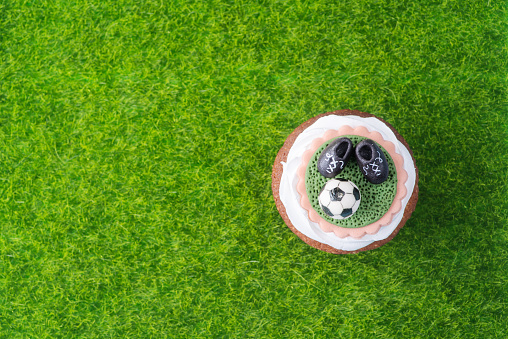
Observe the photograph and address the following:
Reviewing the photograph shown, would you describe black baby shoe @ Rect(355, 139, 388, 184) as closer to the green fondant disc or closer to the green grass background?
the green fondant disc

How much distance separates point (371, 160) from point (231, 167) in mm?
1173

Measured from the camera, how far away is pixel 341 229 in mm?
2125

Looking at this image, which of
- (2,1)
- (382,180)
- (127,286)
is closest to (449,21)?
(382,180)

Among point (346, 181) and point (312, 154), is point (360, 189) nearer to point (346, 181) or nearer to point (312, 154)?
point (346, 181)

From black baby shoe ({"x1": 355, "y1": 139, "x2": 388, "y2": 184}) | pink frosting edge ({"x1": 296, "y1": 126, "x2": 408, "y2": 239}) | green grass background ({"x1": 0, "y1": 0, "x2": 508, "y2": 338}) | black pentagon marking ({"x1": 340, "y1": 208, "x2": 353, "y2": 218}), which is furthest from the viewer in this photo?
green grass background ({"x1": 0, "y1": 0, "x2": 508, "y2": 338})

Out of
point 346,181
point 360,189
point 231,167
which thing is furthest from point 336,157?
point 231,167

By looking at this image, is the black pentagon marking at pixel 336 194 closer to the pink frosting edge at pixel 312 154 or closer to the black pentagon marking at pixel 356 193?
the black pentagon marking at pixel 356 193

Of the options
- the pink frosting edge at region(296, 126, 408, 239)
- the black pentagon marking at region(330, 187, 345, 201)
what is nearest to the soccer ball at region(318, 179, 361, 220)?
the black pentagon marking at region(330, 187, 345, 201)

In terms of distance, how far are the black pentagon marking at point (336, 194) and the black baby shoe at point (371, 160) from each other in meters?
0.14

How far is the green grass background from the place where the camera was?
280 cm

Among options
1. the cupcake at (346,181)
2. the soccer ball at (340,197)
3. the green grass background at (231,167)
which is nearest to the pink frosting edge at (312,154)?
the cupcake at (346,181)

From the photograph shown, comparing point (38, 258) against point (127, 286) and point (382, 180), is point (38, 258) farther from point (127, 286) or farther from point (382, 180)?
point (382, 180)

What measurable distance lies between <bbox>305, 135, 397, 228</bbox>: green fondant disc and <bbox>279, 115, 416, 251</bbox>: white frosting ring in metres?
0.08

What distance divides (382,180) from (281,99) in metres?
1.10
